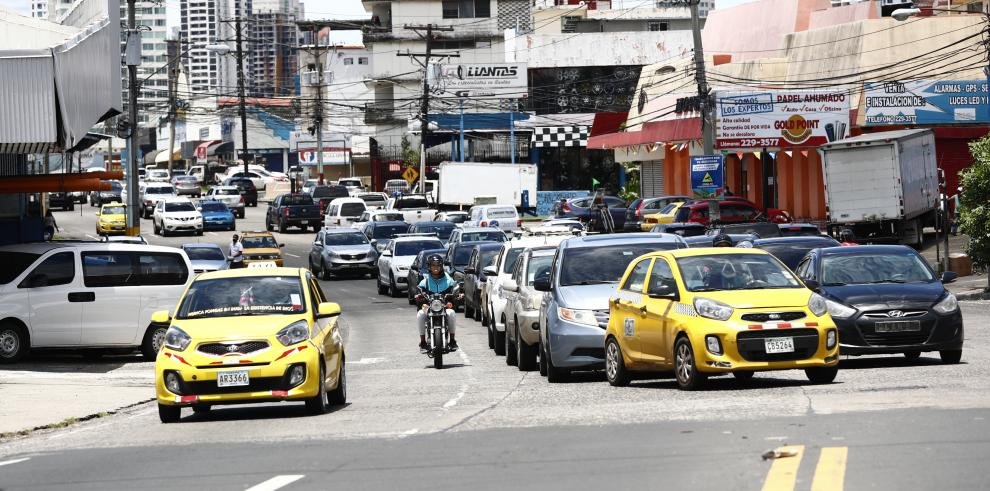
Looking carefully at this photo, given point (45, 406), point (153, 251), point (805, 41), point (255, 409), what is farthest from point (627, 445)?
point (805, 41)

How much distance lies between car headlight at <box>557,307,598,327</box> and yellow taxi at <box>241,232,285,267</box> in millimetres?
28988

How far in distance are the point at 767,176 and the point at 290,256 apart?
20446 millimetres

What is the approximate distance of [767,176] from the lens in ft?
218

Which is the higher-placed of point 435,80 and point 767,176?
point 435,80

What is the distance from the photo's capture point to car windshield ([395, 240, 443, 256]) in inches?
1719

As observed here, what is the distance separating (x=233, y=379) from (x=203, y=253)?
2720 cm

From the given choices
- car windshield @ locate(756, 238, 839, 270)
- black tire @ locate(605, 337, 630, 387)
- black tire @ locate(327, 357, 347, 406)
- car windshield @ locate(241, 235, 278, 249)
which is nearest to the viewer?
black tire @ locate(327, 357, 347, 406)

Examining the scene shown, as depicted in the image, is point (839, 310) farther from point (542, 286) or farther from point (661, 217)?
point (661, 217)

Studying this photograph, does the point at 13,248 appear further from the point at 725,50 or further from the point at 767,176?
the point at 725,50

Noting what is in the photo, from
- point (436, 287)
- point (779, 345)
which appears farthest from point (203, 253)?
point (779, 345)

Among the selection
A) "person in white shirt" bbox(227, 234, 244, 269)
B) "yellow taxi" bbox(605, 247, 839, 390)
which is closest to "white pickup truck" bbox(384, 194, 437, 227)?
"person in white shirt" bbox(227, 234, 244, 269)

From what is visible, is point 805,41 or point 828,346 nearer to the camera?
point 828,346

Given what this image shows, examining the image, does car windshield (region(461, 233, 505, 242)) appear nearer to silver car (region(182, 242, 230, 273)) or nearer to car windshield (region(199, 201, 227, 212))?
silver car (region(182, 242, 230, 273))

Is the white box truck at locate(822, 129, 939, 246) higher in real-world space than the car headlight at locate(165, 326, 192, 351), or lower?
higher
